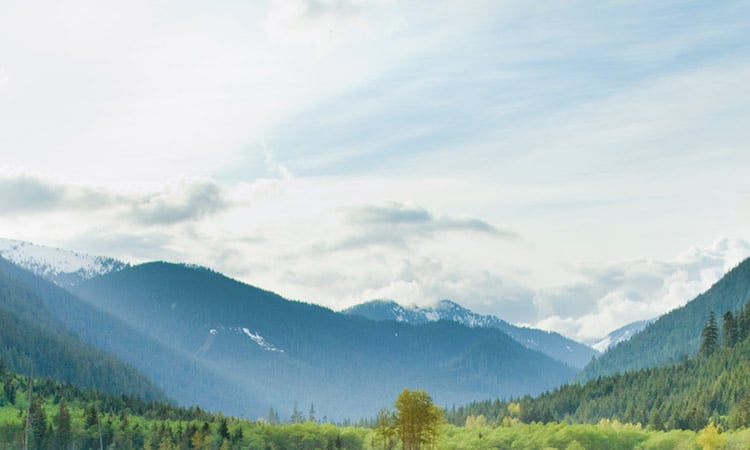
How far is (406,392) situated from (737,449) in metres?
69.2

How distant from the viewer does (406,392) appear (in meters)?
200

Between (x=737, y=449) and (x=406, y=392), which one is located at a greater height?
(x=406, y=392)

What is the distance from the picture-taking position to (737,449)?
197 meters
